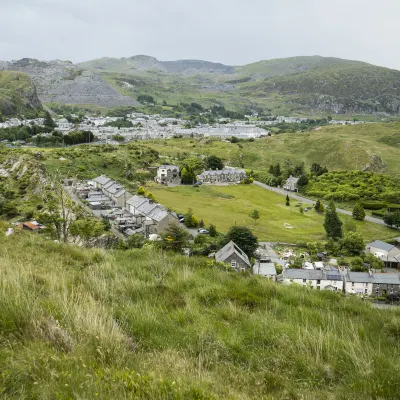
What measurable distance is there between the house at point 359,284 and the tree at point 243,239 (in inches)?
348

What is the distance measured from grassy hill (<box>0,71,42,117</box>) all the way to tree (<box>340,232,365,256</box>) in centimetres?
10898

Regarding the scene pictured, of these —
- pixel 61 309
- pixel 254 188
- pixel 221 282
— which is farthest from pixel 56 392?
pixel 254 188

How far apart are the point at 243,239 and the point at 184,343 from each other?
31.7 metres

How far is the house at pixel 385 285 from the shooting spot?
31328 millimetres

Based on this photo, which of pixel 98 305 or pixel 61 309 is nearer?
pixel 61 309

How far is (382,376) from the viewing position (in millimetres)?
3791

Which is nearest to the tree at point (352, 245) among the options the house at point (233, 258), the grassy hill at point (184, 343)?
the house at point (233, 258)

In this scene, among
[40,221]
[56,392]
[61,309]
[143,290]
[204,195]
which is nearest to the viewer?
[56,392]

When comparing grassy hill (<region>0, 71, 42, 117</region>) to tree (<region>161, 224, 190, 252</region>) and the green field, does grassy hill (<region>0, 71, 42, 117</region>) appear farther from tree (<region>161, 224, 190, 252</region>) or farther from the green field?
tree (<region>161, 224, 190, 252</region>)

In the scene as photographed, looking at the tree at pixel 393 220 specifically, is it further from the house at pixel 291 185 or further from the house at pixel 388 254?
the house at pixel 291 185

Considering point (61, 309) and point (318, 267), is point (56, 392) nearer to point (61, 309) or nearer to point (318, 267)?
point (61, 309)

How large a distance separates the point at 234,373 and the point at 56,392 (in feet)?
5.93

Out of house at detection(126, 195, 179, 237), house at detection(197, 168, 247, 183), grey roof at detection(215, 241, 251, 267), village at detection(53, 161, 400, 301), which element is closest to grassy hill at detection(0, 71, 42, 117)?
house at detection(197, 168, 247, 183)

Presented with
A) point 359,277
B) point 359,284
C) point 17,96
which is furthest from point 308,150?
point 17,96
